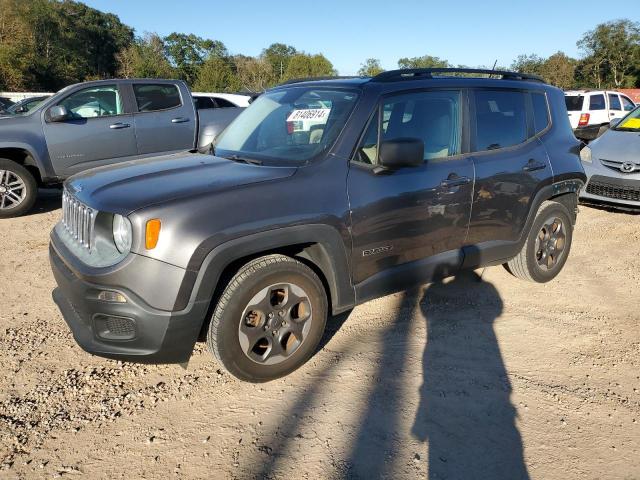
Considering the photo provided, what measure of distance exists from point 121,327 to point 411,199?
1915 millimetres

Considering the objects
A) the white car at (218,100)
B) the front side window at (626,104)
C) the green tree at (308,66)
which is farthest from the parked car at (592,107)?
the green tree at (308,66)

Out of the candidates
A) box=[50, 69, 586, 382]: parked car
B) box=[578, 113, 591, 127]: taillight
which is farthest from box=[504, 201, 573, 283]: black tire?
box=[578, 113, 591, 127]: taillight

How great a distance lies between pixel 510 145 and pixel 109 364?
3402mm

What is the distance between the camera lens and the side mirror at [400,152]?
2.92 meters

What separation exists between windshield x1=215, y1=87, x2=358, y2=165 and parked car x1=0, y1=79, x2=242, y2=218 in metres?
3.89

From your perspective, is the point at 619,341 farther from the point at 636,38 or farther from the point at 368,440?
the point at 636,38

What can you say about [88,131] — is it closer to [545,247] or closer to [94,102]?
[94,102]

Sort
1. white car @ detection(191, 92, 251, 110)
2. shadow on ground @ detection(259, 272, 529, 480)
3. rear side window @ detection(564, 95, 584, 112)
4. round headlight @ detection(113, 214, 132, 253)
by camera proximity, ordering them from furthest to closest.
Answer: rear side window @ detection(564, 95, 584, 112) < white car @ detection(191, 92, 251, 110) < round headlight @ detection(113, 214, 132, 253) < shadow on ground @ detection(259, 272, 529, 480)

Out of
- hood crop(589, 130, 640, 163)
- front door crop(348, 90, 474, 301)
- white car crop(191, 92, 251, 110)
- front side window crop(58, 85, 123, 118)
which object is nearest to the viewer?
front door crop(348, 90, 474, 301)

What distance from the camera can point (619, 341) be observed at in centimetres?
347

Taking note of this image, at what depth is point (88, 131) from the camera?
6852mm

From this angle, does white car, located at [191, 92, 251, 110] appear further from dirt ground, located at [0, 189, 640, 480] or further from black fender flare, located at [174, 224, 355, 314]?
black fender flare, located at [174, 224, 355, 314]

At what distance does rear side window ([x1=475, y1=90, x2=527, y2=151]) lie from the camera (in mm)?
3723

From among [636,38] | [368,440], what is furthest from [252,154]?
[636,38]
